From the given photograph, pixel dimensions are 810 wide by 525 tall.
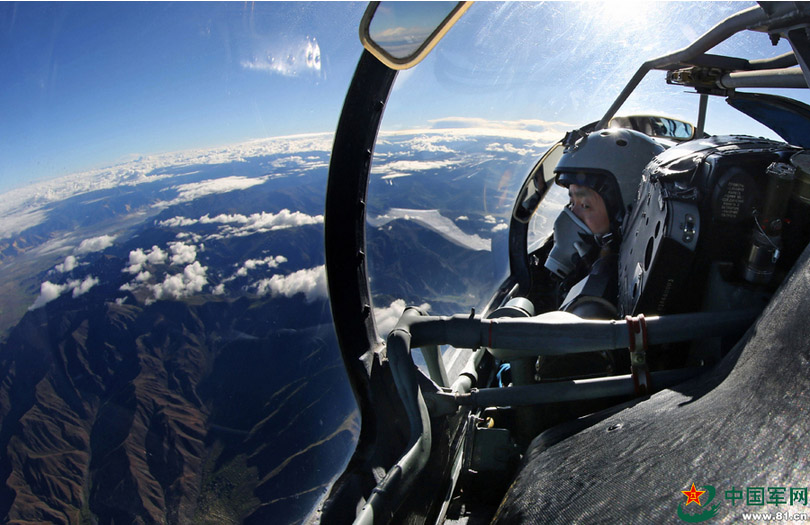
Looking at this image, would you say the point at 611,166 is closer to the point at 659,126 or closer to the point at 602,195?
the point at 602,195

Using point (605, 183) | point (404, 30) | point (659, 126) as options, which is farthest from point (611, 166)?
point (404, 30)

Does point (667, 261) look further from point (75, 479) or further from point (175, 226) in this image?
point (175, 226)

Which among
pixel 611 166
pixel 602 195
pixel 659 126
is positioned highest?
pixel 659 126

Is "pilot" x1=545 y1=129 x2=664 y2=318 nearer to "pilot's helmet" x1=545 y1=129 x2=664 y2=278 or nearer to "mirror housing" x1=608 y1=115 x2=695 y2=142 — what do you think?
"pilot's helmet" x1=545 y1=129 x2=664 y2=278

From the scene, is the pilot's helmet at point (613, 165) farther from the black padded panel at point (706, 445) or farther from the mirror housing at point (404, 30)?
the mirror housing at point (404, 30)

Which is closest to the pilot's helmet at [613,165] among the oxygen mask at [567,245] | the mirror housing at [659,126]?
the oxygen mask at [567,245]
